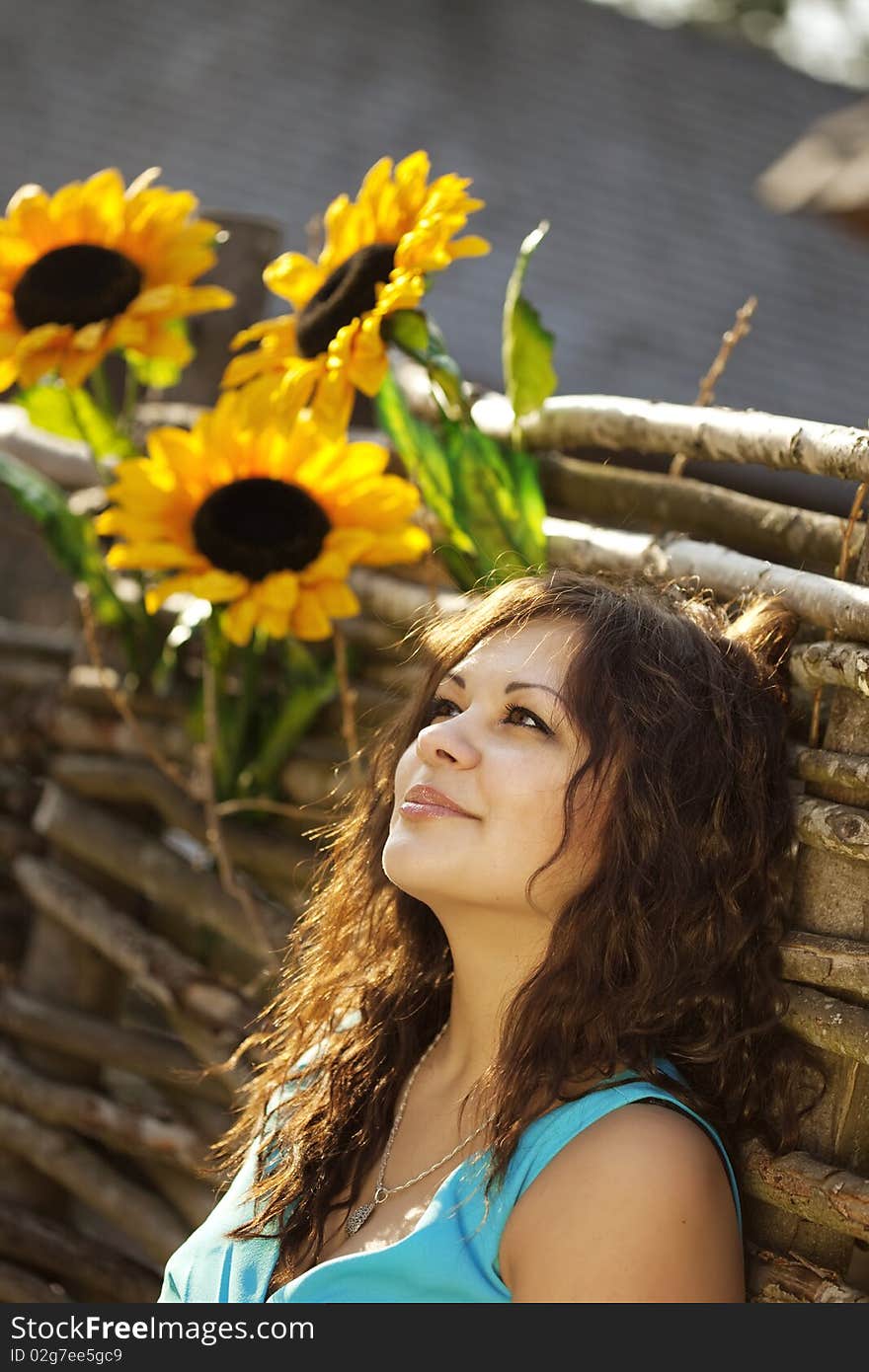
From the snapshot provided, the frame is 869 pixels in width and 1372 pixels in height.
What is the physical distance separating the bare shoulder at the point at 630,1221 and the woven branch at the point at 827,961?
167 millimetres

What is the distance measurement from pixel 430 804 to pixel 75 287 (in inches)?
35.1

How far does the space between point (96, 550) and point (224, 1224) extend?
1174 millimetres

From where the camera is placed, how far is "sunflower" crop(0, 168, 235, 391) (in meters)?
1.84

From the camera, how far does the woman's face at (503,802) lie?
4.33 ft

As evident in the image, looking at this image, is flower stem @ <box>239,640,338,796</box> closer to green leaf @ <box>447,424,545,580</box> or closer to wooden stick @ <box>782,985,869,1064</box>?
green leaf @ <box>447,424,545,580</box>

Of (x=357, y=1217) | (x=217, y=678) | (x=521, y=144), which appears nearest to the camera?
(x=357, y=1217)

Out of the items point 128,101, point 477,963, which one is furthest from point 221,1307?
point 128,101

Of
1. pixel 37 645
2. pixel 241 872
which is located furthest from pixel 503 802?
pixel 37 645

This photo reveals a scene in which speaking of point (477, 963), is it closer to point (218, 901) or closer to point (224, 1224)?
point (224, 1224)

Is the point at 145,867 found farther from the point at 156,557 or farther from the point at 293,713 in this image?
the point at 156,557

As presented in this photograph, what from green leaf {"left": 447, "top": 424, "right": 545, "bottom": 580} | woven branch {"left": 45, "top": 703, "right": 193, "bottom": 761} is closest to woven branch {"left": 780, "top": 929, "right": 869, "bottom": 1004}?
green leaf {"left": 447, "top": 424, "right": 545, "bottom": 580}

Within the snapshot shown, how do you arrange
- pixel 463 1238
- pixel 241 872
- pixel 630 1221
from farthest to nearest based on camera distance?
pixel 241 872 < pixel 463 1238 < pixel 630 1221

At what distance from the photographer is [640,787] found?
1316mm

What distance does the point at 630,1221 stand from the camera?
118 centimetres
